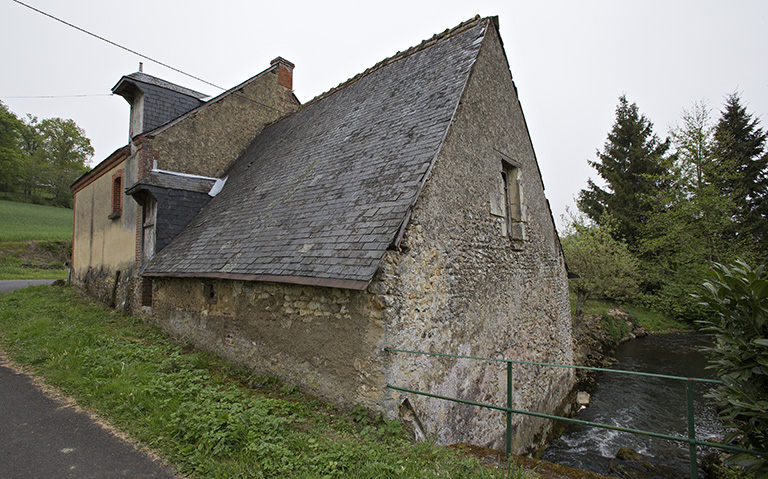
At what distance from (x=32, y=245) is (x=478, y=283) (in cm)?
3296

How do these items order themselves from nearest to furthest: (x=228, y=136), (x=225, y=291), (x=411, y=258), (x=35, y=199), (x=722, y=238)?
(x=411, y=258)
(x=225, y=291)
(x=228, y=136)
(x=722, y=238)
(x=35, y=199)

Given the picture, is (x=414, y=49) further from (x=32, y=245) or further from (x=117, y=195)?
(x=32, y=245)

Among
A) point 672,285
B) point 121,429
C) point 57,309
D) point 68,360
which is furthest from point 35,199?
point 672,285

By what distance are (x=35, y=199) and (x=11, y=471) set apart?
54.8 meters

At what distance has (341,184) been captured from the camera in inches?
265

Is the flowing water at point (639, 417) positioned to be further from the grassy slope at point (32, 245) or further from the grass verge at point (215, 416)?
the grassy slope at point (32, 245)

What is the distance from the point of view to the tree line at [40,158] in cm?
4094

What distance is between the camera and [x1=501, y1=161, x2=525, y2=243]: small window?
7918 mm

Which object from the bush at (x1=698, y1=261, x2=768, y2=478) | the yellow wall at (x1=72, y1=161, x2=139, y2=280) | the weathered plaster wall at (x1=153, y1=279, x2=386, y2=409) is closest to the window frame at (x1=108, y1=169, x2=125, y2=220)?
the yellow wall at (x1=72, y1=161, x2=139, y2=280)

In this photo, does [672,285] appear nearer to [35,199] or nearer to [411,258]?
[411,258]

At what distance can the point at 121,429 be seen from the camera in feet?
14.3

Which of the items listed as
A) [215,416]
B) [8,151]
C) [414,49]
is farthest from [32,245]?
[215,416]

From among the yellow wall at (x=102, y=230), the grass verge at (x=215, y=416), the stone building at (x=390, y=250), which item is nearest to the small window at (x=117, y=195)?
the yellow wall at (x=102, y=230)

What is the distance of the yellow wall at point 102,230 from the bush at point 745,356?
1248cm
